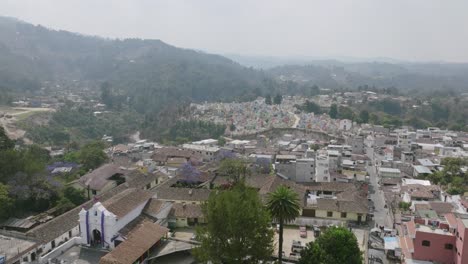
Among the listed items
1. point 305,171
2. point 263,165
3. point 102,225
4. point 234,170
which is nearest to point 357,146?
point 263,165

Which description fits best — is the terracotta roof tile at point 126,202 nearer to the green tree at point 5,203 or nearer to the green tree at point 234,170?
the green tree at point 5,203

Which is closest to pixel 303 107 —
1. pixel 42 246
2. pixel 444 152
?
pixel 444 152

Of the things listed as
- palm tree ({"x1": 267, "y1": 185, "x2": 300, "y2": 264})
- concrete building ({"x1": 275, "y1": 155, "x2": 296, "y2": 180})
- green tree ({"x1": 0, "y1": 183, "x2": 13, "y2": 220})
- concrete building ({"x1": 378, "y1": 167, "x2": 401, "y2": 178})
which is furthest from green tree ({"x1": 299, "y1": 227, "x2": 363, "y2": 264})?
concrete building ({"x1": 378, "y1": 167, "x2": 401, "y2": 178})

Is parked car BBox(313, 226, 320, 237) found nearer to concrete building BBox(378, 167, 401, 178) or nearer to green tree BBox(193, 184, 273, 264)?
green tree BBox(193, 184, 273, 264)

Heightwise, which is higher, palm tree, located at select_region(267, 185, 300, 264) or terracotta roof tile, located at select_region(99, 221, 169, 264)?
palm tree, located at select_region(267, 185, 300, 264)

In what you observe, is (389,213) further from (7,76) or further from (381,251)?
(7,76)

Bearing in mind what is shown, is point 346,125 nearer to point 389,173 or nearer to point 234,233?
point 389,173
